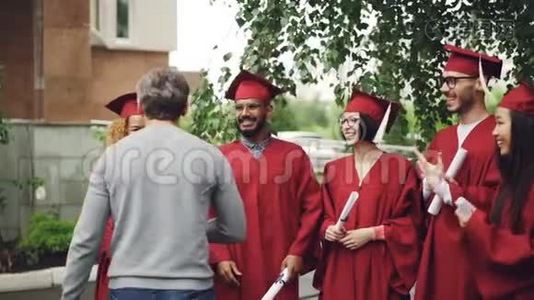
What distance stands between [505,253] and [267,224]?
148 centimetres

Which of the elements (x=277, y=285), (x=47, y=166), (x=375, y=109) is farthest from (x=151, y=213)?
(x=47, y=166)

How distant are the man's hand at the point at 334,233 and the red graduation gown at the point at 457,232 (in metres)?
0.43

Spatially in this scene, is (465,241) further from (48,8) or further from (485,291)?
(48,8)

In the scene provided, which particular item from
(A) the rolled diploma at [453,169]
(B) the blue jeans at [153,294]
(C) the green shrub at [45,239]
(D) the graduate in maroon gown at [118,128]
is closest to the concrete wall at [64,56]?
(C) the green shrub at [45,239]

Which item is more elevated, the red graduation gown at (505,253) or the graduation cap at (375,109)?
the graduation cap at (375,109)

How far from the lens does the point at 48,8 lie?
40.5 feet

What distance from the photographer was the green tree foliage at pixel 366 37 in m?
6.65

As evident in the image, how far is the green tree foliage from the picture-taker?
6.65 metres

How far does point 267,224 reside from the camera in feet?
17.8

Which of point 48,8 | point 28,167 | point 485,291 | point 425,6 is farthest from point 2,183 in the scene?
point 485,291

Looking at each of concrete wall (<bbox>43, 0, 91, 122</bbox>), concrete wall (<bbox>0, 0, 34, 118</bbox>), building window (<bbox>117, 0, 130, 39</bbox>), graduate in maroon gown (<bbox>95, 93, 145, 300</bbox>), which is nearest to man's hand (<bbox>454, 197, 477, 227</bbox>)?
graduate in maroon gown (<bbox>95, 93, 145, 300</bbox>)

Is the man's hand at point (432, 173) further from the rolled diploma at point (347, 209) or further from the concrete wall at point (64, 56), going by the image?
the concrete wall at point (64, 56)

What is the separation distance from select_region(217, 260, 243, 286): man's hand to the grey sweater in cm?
116

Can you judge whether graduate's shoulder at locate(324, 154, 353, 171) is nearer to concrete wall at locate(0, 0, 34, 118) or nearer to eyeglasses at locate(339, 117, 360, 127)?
eyeglasses at locate(339, 117, 360, 127)
